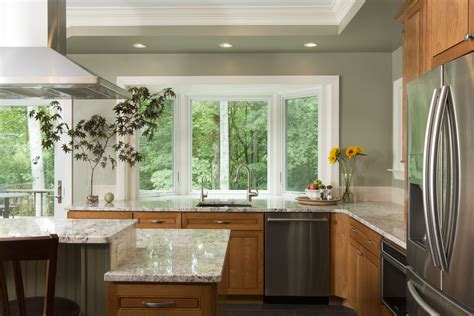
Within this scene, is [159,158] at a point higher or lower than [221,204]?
higher

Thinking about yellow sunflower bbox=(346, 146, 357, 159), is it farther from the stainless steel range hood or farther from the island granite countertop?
the stainless steel range hood

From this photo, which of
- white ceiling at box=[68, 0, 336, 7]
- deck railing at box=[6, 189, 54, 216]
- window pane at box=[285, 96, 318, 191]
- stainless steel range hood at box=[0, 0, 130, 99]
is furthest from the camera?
window pane at box=[285, 96, 318, 191]

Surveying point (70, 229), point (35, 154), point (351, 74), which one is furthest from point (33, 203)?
point (351, 74)

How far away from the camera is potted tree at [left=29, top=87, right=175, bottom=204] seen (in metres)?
4.00

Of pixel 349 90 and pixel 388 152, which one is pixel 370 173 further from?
pixel 349 90

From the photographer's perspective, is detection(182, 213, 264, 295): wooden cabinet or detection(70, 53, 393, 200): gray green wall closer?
detection(182, 213, 264, 295): wooden cabinet

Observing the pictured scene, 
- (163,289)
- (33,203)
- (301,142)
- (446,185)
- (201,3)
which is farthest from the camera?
(301,142)

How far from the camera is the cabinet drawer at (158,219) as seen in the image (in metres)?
3.74

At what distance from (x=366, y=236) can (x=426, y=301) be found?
3.92 ft

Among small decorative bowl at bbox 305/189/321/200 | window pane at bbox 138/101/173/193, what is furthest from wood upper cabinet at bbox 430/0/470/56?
window pane at bbox 138/101/173/193

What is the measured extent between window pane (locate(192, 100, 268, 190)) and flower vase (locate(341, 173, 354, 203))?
42.4 inches

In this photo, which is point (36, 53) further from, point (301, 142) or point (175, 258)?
point (301, 142)

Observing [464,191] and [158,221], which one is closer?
[464,191]

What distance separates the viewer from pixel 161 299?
1710 mm
